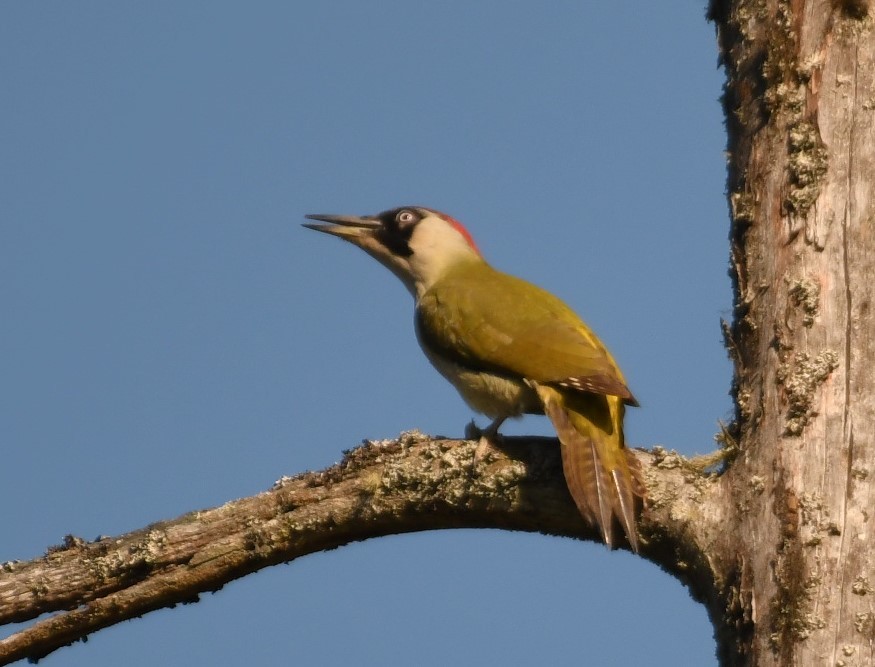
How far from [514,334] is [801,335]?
1874 mm

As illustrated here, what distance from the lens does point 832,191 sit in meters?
3.95

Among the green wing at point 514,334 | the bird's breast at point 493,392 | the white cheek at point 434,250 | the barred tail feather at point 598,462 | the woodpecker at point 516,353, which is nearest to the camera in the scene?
the barred tail feather at point 598,462

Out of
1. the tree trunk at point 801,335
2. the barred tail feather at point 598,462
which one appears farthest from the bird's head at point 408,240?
the tree trunk at point 801,335

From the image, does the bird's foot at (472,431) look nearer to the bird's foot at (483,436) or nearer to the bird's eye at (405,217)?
the bird's foot at (483,436)

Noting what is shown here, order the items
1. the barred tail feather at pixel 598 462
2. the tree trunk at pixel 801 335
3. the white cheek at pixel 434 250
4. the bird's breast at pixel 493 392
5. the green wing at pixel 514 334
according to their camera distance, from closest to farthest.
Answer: the tree trunk at pixel 801 335
the barred tail feather at pixel 598 462
the green wing at pixel 514 334
the bird's breast at pixel 493 392
the white cheek at pixel 434 250

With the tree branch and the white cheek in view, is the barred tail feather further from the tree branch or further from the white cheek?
the white cheek

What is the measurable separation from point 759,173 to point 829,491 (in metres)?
1.21

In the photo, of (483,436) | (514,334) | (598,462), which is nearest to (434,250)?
(514,334)

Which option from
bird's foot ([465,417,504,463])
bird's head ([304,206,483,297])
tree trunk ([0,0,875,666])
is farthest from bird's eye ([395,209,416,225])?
tree trunk ([0,0,875,666])

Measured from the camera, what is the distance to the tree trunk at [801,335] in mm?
3441

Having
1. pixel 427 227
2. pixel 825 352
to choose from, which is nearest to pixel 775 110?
pixel 825 352

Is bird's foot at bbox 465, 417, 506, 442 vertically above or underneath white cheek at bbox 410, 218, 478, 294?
underneath

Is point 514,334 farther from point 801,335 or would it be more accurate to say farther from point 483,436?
point 801,335

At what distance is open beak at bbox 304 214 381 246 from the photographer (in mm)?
7273
